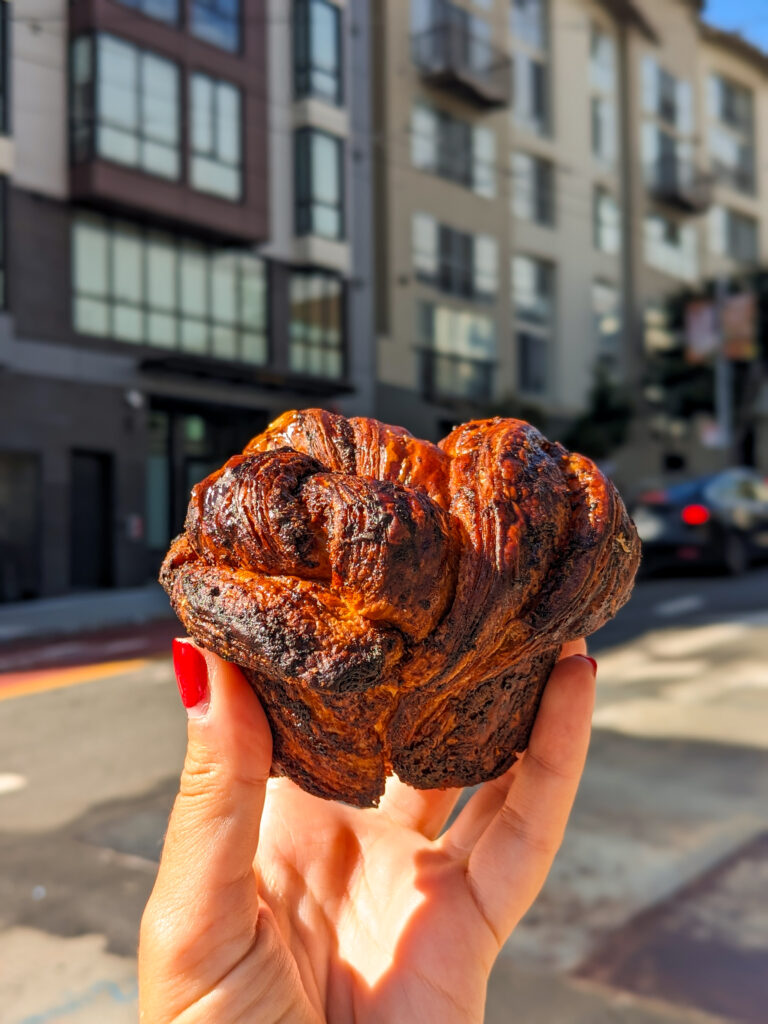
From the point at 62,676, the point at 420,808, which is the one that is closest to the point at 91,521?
the point at 62,676

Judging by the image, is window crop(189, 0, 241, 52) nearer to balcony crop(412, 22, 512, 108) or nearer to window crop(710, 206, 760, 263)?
balcony crop(412, 22, 512, 108)

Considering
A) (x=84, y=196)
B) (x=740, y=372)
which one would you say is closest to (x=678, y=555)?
(x=84, y=196)

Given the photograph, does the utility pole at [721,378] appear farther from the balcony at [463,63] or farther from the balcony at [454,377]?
the balcony at [463,63]

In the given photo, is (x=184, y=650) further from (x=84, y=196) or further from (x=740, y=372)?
(x=740, y=372)

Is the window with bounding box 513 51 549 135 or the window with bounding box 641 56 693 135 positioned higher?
the window with bounding box 641 56 693 135

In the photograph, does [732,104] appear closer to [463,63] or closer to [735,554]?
[463,63]

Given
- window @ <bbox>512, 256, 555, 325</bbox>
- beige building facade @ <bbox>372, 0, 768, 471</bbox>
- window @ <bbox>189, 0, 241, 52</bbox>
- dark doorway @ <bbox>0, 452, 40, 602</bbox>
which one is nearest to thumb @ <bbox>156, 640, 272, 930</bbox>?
dark doorway @ <bbox>0, 452, 40, 602</bbox>

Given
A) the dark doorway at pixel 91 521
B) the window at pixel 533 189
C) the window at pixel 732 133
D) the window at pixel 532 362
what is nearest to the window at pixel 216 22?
the dark doorway at pixel 91 521
